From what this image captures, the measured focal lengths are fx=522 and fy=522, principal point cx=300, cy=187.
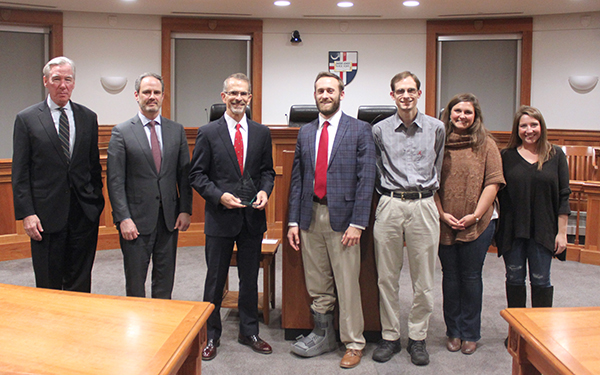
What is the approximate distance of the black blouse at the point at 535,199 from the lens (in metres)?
2.77

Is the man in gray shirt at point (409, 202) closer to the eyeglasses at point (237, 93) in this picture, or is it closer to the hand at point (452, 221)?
the hand at point (452, 221)

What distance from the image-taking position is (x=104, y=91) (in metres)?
6.88

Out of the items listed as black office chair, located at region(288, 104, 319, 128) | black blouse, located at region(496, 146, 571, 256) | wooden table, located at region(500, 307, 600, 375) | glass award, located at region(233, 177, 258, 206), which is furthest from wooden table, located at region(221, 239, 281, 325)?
black office chair, located at region(288, 104, 319, 128)

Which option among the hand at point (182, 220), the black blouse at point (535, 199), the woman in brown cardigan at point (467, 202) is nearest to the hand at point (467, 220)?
the woman in brown cardigan at point (467, 202)

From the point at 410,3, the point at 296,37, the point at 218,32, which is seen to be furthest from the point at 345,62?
the point at 218,32

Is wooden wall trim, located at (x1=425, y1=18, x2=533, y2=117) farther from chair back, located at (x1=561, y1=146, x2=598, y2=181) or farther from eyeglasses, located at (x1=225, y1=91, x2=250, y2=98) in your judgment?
eyeglasses, located at (x1=225, y1=91, x2=250, y2=98)

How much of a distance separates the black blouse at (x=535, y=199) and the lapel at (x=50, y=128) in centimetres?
233

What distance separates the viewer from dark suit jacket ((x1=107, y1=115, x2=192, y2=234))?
8.52 ft

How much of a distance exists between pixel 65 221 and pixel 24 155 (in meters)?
0.37

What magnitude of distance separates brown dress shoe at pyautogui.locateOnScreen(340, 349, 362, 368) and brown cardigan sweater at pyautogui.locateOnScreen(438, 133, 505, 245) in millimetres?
810

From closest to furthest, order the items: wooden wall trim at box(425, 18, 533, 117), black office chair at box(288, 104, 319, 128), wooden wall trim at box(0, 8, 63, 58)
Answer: black office chair at box(288, 104, 319, 128) < wooden wall trim at box(0, 8, 63, 58) < wooden wall trim at box(425, 18, 533, 117)

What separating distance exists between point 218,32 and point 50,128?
4830 mm

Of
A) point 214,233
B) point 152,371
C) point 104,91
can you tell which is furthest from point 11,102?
point 152,371

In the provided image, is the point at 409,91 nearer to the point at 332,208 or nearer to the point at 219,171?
the point at 332,208
